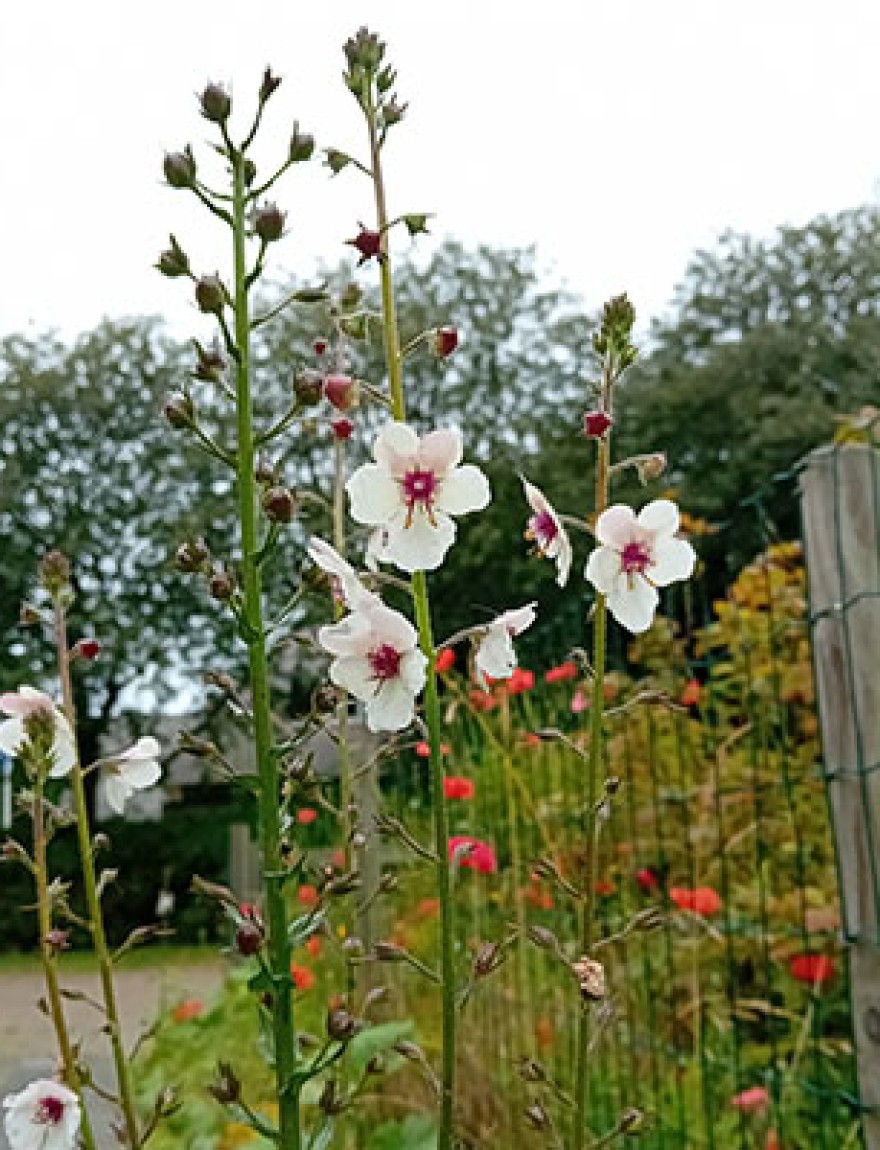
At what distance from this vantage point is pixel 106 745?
14148mm

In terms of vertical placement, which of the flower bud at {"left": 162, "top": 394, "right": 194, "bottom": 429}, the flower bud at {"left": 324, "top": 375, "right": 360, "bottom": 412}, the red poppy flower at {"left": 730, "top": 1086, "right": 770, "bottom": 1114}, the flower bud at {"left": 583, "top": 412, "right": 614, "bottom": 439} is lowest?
the red poppy flower at {"left": 730, "top": 1086, "right": 770, "bottom": 1114}

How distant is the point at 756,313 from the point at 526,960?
11.1 metres

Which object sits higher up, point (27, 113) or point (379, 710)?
point (27, 113)

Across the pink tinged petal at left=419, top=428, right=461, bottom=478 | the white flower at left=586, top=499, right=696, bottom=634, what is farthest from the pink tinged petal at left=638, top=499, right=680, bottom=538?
the pink tinged petal at left=419, top=428, right=461, bottom=478

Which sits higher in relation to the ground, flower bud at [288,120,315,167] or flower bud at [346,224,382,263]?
flower bud at [288,120,315,167]

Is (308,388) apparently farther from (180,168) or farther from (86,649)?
(86,649)

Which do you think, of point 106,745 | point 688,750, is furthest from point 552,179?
point 106,745

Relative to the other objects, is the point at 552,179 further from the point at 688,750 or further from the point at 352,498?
the point at 352,498

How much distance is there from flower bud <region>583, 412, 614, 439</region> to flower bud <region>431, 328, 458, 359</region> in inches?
3.0

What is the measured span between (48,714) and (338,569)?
0.21 m

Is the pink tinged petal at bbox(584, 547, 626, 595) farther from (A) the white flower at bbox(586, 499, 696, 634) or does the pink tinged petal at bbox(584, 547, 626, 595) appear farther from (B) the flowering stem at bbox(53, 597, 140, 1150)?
(B) the flowering stem at bbox(53, 597, 140, 1150)

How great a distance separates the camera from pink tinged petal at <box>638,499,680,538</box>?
80 centimetres

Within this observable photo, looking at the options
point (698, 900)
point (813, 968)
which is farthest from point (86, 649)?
point (813, 968)

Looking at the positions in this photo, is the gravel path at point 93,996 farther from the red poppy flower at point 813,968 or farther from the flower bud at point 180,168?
the flower bud at point 180,168
